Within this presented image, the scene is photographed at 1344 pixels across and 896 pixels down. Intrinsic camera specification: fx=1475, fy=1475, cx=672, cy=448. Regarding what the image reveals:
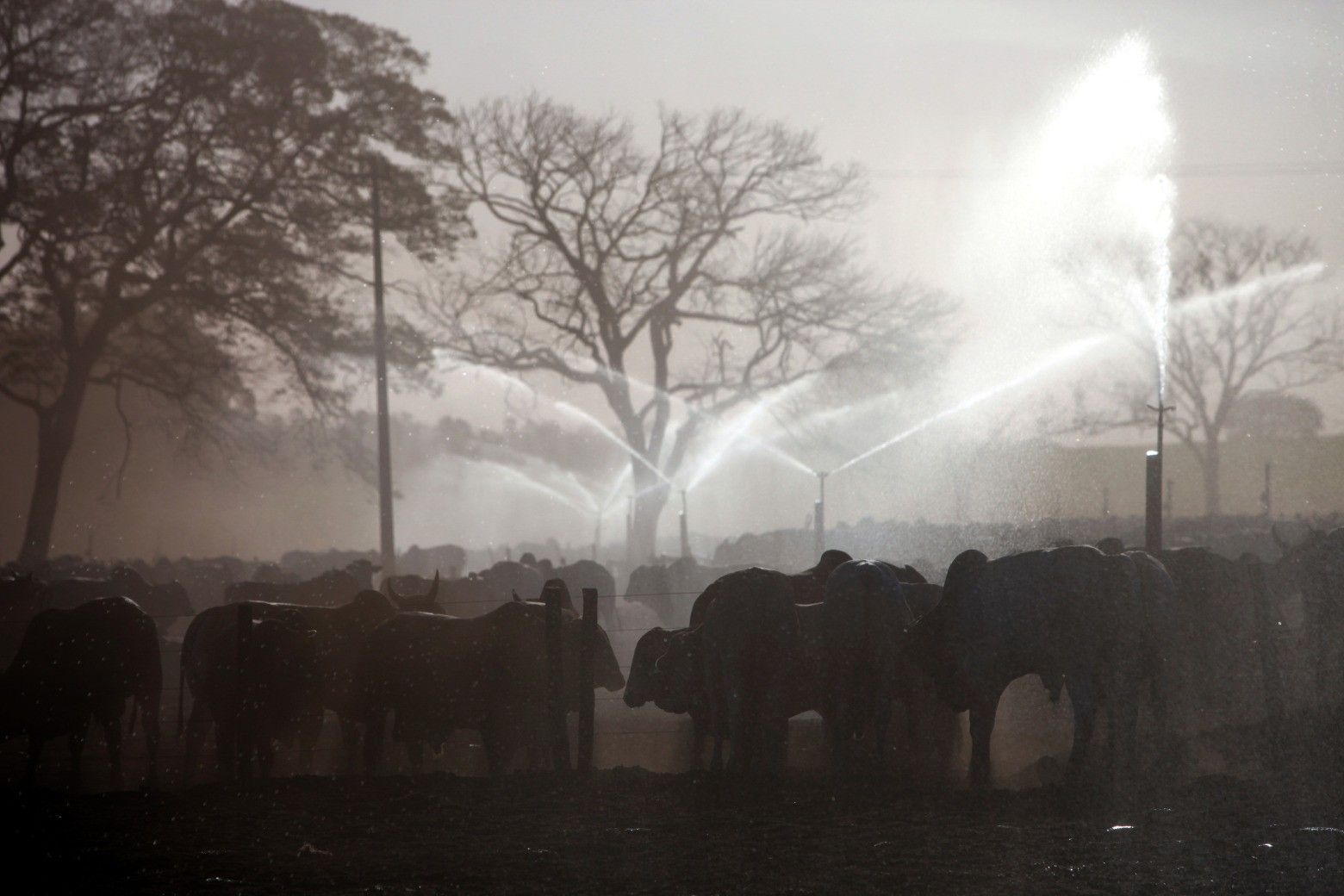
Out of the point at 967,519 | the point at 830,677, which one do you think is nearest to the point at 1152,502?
the point at 830,677

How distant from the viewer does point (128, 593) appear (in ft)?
77.5

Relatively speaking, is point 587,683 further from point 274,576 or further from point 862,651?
point 274,576

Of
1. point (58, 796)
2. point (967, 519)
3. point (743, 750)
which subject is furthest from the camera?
point (967, 519)

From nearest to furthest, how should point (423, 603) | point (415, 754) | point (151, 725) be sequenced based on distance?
point (415, 754) < point (151, 725) < point (423, 603)

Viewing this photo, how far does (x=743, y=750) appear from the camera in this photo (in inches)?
501

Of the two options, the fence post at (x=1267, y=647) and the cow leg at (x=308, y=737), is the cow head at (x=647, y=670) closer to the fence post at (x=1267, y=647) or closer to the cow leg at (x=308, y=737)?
the cow leg at (x=308, y=737)

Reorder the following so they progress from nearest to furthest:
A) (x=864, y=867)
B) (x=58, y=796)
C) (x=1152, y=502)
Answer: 1. (x=864, y=867)
2. (x=58, y=796)
3. (x=1152, y=502)

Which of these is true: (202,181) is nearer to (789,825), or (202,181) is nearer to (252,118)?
(252,118)

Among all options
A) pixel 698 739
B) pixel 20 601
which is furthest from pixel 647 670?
pixel 20 601

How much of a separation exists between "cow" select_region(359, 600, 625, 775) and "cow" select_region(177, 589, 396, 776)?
56cm

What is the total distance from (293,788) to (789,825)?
4.21 m

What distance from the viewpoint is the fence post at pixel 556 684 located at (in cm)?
1248

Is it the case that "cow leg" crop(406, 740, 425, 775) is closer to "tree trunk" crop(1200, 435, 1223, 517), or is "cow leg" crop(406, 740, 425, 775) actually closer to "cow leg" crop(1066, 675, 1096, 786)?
"cow leg" crop(1066, 675, 1096, 786)

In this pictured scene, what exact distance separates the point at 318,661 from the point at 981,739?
6.21 m
